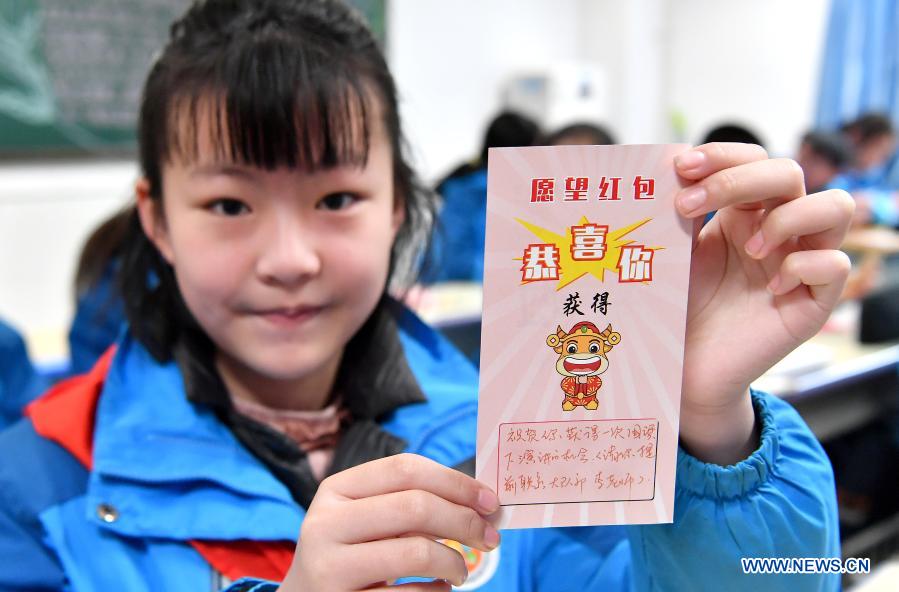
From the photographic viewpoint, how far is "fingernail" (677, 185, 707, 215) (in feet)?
1.75

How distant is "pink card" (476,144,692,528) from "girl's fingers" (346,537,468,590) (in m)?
0.06

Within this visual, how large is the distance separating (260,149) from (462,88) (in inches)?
173

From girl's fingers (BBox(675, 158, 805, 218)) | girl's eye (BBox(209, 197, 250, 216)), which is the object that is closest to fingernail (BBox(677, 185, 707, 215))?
girl's fingers (BBox(675, 158, 805, 218))

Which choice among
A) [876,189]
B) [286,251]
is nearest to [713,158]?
[286,251]

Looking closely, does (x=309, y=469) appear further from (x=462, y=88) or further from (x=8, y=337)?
(x=462, y=88)

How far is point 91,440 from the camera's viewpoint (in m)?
0.83

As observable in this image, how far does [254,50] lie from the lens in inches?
30.7

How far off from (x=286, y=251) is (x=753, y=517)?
1.53 ft

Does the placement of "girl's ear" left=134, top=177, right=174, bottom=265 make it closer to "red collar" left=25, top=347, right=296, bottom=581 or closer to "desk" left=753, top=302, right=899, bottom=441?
"red collar" left=25, top=347, right=296, bottom=581

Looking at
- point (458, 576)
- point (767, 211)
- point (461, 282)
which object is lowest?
point (461, 282)

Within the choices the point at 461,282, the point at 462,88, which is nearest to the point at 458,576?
the point at 461,282

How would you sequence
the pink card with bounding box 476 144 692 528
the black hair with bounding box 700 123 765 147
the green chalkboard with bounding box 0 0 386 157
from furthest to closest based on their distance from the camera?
the green chalkboard with bounding box 0 0 386 157 < the black hair with bounding box 700 123 765 147 < the pink card with bounding box 476 144 692 528

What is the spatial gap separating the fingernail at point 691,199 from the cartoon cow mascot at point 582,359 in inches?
3.7

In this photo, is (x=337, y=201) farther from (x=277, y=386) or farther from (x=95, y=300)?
(x=95, y=300)
